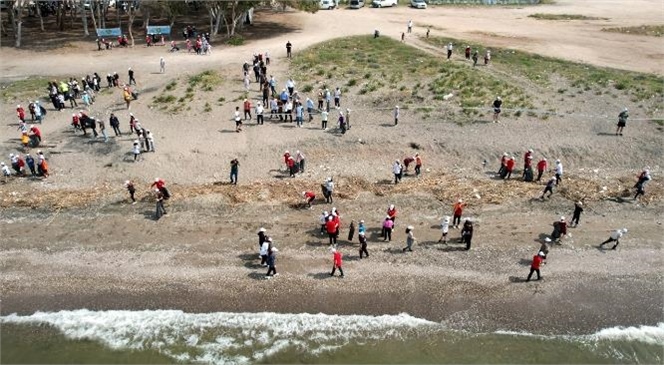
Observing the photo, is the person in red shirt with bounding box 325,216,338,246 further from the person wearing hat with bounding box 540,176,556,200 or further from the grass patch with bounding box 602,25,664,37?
the grass patch with bounding box 602,25,664,37

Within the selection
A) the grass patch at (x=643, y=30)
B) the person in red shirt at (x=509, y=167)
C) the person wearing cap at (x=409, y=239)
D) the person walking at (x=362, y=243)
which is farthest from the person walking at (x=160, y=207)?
the grass patch at (x=643, y=30)

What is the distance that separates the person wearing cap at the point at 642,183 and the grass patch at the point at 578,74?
11759mm

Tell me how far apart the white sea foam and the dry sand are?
1.74 ft

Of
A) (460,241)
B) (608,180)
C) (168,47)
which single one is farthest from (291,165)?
(168,47)

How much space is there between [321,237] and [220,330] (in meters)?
6.63

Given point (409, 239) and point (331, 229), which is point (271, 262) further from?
point (409, 239)

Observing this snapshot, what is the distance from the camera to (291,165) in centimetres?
2838

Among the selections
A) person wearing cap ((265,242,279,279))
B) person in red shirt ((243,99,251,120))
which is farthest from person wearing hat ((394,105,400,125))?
person wearing cap ((265,242,279,279))

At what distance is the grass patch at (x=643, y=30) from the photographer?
177 ft

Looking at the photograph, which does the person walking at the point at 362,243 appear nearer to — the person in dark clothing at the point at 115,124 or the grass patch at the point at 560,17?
the person in dark clothing at the point at 115,124

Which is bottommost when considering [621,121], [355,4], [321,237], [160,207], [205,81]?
[321,237]

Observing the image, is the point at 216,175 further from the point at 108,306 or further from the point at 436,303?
the point at 436,303

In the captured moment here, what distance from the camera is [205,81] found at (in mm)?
39125

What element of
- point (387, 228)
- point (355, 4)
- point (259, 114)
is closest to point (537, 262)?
point (387, 228)
